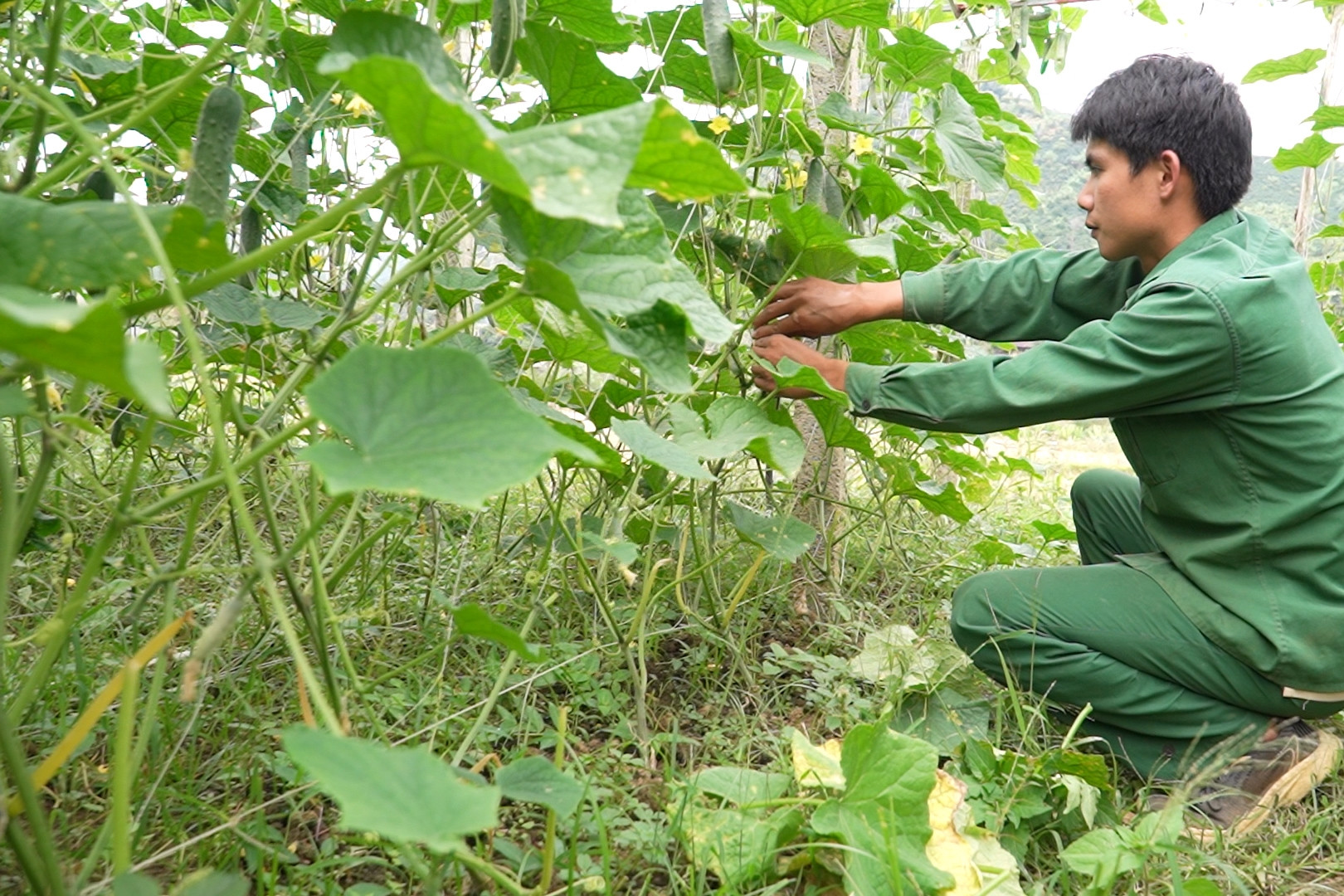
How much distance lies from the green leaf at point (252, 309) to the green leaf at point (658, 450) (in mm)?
481

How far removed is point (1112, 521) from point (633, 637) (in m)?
1.16

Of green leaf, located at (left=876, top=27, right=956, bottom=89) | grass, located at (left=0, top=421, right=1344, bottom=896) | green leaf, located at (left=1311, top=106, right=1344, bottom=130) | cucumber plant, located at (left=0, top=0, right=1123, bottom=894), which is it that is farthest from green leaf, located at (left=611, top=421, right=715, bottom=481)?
green leaf, located at (left=1311, top=106, right=1344, bottom=130)

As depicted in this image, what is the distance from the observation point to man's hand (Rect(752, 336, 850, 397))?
1719 mm

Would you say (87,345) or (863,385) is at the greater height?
(87,345)

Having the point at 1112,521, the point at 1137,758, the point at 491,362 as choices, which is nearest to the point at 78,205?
the point at 491,362

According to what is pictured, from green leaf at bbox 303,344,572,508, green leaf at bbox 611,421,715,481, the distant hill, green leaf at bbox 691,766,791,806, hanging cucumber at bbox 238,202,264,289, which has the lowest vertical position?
the distant hill

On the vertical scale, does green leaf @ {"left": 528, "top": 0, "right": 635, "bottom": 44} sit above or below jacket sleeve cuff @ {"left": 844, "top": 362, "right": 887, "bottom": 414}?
above

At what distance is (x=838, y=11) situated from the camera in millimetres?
1508

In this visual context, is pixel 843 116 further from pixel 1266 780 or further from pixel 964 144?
pixel 1266 780

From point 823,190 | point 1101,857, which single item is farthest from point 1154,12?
point 1101,857

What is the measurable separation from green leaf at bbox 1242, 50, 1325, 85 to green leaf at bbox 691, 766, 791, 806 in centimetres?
234

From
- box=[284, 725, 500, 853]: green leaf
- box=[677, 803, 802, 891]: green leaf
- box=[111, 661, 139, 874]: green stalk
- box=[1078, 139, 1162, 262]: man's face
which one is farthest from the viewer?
box=[1078, 139, 1162, 262]: man's face

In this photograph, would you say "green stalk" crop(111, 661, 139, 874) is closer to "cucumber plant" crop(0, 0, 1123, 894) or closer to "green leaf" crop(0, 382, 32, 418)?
"cucumber plant" crop(0, 0, 1123, 894)

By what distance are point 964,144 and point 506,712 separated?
1.20m
